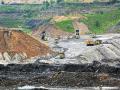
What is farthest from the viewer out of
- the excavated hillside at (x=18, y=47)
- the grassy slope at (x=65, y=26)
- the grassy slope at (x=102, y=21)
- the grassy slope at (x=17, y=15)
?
the grassy slope at (x=17, y=15)

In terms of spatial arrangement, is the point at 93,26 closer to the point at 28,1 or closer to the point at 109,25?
the point at 109,25

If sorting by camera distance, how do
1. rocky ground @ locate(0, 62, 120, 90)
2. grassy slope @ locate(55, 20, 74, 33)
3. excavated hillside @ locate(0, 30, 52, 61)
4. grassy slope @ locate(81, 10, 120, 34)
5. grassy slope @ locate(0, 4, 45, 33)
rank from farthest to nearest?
grassy slope @ locate(0, 4, 45, 33) < grassy slope @ locate(81, 10, 120, 34) < grassy slope @ locate(55, 20, 74, 33) < excavated hillside @ locate(0, 30, 52, 61) < rocky ground @ locate(0, 62, 120, 90)

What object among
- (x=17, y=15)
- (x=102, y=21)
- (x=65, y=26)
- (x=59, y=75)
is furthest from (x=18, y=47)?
(x=17, y=15)

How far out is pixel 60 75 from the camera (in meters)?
29.9

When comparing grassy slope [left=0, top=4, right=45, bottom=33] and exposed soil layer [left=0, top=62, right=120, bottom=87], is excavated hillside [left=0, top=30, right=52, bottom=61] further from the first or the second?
grassy slope [left=0, top=4, right=45, bottom=33]

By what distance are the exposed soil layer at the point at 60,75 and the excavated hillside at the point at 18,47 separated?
7264 mm

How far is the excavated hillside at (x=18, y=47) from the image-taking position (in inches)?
1668

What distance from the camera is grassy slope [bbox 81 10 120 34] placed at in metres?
87.4

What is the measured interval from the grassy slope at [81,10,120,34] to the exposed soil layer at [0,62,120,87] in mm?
51792

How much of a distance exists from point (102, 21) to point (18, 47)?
47314mm

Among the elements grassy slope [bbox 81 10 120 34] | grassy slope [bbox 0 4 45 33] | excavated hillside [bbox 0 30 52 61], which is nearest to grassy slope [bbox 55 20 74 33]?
grassy slope [bbox 81 10 120 34]

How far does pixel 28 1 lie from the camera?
405 feet

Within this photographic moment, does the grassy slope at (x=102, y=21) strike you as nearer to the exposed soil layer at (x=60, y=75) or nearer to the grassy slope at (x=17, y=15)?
the grassy slope at (x=17, y=15)

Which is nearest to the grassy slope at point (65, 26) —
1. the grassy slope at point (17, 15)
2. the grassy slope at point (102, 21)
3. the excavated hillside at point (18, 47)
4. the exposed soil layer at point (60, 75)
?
the grassy slope at point (102, 21)
